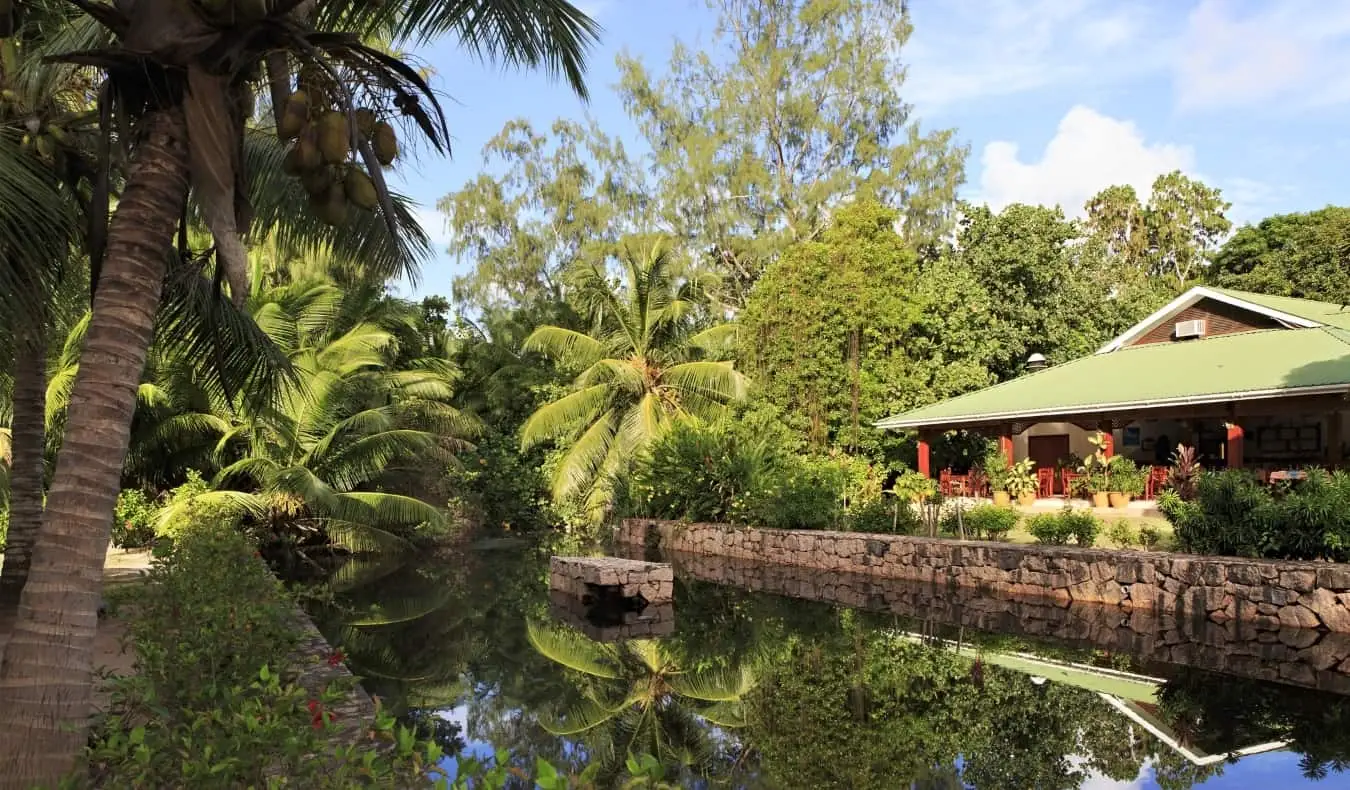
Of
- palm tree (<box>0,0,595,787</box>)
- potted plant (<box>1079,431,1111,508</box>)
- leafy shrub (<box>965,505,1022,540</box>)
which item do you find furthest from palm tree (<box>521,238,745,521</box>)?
palm tree (<box>0,0,595,787</box>)

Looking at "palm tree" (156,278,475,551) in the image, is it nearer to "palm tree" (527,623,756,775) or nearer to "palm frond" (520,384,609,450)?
"palm frond" (520,384,609,450)

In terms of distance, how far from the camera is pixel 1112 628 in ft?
37.2

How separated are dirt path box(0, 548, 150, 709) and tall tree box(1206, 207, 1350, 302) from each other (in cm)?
3175

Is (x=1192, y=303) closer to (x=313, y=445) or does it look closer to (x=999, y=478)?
(x=999, y=478)

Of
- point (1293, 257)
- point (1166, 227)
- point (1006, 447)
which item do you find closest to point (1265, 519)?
point (1006, 447)

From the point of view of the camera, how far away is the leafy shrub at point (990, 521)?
1584 cm

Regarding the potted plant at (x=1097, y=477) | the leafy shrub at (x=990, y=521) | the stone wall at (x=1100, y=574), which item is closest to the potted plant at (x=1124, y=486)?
the potted plant at (x=1097, y=477)

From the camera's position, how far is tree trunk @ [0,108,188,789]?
3.88 m

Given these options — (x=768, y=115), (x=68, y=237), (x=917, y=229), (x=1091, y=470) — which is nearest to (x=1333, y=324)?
(x=1091, y=470)

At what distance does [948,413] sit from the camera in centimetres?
2220

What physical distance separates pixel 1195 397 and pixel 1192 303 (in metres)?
6.48

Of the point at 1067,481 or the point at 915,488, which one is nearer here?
the point at 1067,481

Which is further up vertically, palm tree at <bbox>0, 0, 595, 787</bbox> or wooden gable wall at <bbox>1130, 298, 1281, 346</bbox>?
wooden gable wall at <bbox>1130, 298, 1281, 346</bbox>

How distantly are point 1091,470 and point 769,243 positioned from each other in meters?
15.8
